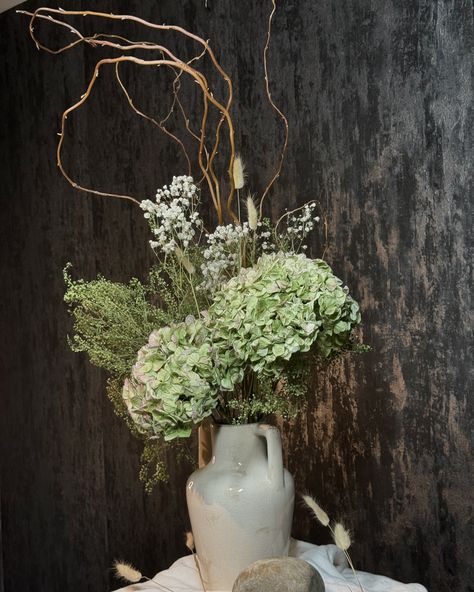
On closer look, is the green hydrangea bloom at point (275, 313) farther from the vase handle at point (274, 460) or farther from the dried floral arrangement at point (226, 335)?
the vase handle at point (274, 460)

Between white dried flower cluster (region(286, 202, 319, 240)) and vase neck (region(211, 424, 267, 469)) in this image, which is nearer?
vase neck (region(211, 424, 267, 469))

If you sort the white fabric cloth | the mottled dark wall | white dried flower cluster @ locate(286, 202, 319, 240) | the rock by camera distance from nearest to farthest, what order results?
the rock < the white fabric cloth < white dried flower cluster @ locate(286, 202, 319, 240) < the mottled dark wall

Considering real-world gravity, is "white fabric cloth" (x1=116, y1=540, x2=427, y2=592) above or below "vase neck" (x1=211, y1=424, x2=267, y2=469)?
below

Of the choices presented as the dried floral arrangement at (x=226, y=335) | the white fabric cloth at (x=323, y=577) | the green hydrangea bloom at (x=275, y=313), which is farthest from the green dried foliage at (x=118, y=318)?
the white fabric cloth at (x=323, y=577)

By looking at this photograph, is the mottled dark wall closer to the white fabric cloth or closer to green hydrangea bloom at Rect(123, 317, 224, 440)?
the white fabric cloth

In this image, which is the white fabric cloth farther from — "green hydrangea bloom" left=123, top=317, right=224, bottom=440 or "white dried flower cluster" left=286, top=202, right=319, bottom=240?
"white dried flower cluster" left=286, top=202, right=319, bottom=240

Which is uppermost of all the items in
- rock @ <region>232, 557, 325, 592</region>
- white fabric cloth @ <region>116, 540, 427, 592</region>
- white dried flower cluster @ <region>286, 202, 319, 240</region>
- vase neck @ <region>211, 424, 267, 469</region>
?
white dried flower cluster @ <region>286, 202, 319, 240</region>

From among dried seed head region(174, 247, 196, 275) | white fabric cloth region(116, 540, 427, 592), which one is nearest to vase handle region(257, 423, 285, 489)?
white fabric cloth region(116, 540, 427, 592)

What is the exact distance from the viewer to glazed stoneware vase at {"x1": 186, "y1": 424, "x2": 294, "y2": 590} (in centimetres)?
157

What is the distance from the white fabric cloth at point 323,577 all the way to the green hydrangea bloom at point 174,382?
37cm

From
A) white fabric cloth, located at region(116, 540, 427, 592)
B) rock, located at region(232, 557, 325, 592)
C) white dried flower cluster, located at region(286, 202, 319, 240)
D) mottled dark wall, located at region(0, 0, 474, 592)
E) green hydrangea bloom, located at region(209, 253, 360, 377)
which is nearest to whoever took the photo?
rock, located at region(232, 557, 325, 592)

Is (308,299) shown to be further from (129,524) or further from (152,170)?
(129,524)

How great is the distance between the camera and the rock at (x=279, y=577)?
1411 mm

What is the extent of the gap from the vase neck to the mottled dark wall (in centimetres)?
50
